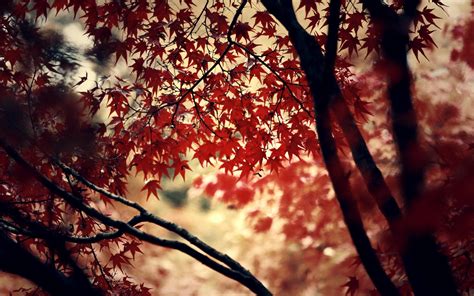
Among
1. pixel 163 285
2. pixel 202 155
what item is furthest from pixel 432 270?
pixel 163 285

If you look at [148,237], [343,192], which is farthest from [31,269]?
[343,192]

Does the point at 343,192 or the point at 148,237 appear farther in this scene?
the point at 148,237

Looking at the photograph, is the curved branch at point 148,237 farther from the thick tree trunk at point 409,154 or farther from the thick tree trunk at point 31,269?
the thick tree trunk at point 409,154

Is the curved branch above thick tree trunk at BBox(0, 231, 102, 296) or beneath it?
above

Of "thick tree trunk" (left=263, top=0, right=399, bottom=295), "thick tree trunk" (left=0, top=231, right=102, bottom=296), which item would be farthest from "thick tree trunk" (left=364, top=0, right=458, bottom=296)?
"thick tree trunk" (left=0, top=231, right=102, bottom=296)

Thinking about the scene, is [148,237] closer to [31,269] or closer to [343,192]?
[31,269]

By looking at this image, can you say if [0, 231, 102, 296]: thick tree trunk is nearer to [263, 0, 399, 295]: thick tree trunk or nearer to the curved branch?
the curved branch

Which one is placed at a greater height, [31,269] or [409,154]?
[409,154]

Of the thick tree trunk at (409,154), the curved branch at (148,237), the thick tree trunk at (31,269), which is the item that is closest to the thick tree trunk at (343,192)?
the thick tree trunk at (409,154)

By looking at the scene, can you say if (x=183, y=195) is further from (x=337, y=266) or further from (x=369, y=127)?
(x=369, y=127)

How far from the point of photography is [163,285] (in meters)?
7.51

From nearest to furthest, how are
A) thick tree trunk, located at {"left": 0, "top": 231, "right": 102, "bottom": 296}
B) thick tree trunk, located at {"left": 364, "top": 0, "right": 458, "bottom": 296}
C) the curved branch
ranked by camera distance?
thick tree trunk, located at {"left": 0, "top": 231, "right": 102, "bottom": 296} < thick tree trunk, located at {"left": 364, "top": 0, "right": 458, "bottom": 296} < the curved branch

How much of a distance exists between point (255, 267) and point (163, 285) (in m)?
1.45

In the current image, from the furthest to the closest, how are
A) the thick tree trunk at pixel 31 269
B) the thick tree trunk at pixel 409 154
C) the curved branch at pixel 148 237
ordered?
the curved branch at pixel 148 237, the thick tree trunk at pixel 409 154, the thick tree trunk at pixel 31 269
